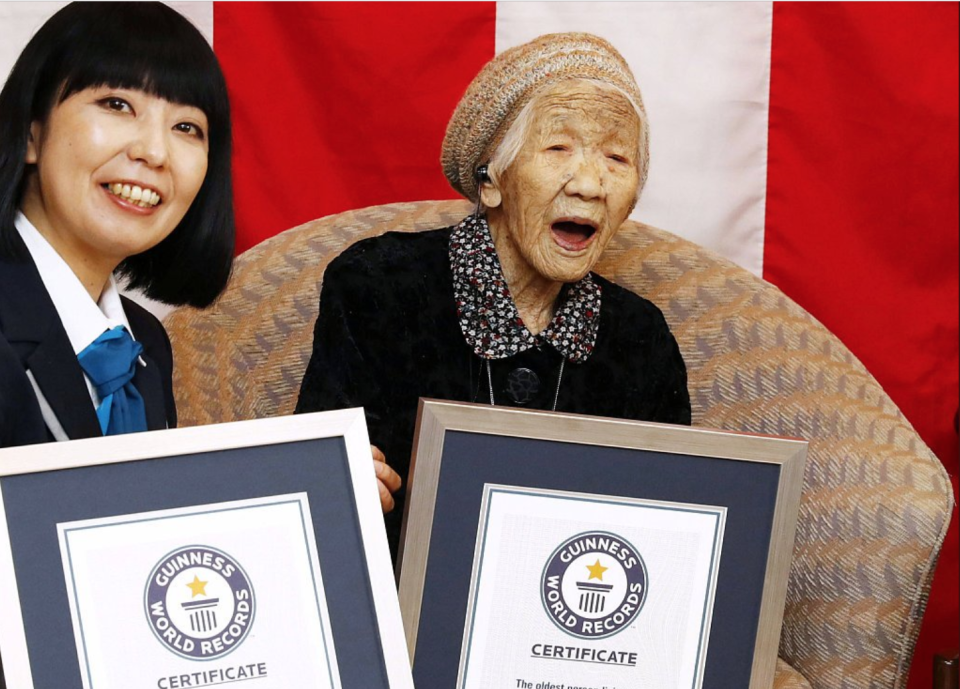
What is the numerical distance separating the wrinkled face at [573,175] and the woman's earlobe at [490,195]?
0.18ft

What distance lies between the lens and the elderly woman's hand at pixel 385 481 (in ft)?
4.48

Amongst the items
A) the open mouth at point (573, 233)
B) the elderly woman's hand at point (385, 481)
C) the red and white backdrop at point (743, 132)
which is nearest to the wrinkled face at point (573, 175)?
the open mouth at point (573, 233)

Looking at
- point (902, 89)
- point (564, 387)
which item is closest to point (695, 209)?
point (902, 89)

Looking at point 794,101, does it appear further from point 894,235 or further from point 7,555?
point 7,555

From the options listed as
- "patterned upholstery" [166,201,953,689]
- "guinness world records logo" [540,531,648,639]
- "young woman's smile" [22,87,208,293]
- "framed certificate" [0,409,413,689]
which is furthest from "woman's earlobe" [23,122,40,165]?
"guinness world records logo" [540,531,648,639]

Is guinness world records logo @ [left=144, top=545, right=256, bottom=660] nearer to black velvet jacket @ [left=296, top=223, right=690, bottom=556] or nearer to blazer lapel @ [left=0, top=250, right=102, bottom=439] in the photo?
blazer lapel @ [left=0, top=250, right=102, bottom=439]

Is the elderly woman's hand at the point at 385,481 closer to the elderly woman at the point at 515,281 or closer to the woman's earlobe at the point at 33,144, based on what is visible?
the elderly woman at the point at 515,281

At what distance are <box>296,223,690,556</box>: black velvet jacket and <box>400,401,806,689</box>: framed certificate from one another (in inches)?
13.4

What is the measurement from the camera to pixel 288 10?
2145 mm

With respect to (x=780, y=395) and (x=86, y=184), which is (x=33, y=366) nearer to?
(x=86, y=184)

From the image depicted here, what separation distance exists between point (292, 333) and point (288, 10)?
28.2 inches

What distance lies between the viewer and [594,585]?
46.5 inches

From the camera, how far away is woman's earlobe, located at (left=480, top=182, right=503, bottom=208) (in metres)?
1.60

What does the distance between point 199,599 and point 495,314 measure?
0.66 m
